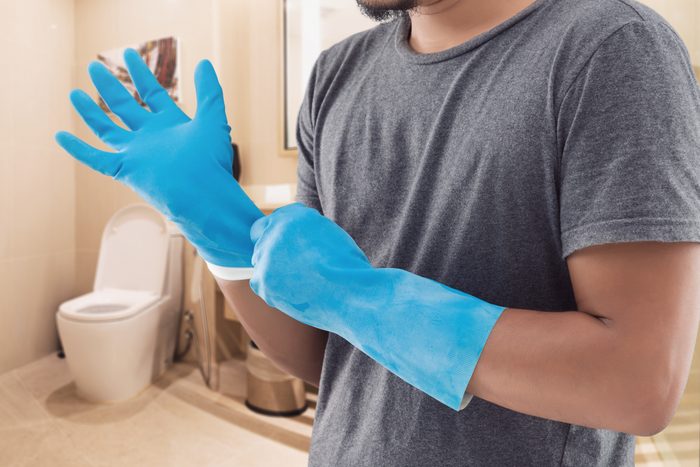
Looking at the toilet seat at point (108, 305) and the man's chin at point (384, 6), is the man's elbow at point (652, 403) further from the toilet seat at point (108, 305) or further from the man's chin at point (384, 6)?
the toilet seat at point (108, 305)

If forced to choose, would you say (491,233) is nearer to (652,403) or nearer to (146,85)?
(652,403)

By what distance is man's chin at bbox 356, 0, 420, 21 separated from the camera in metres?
0.51

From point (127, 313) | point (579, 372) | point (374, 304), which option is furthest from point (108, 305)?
point (579, 372)

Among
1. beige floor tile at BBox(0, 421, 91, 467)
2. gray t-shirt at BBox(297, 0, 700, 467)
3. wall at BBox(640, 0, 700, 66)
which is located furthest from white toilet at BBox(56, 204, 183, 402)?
wall at BBox(640, 0, 700, 66)

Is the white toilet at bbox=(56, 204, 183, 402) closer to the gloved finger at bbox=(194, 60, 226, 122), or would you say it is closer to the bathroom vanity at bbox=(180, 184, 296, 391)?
the bathroom vanity at bbox=(180, 184, 296, 391)

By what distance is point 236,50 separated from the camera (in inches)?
92.0

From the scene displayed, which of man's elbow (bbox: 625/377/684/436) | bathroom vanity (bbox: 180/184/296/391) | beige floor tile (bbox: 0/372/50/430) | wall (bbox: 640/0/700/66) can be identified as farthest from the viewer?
bathroom vanity (bbox: 180/184/296/391)

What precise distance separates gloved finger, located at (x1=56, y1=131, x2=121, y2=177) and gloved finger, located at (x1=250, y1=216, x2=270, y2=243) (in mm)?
168

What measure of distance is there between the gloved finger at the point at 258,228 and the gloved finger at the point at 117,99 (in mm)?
194

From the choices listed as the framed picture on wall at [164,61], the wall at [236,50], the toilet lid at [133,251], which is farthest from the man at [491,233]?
the framed picture on wall at [164,61]

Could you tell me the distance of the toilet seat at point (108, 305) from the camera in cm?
192

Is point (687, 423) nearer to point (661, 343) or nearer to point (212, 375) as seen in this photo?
point (661, 343)

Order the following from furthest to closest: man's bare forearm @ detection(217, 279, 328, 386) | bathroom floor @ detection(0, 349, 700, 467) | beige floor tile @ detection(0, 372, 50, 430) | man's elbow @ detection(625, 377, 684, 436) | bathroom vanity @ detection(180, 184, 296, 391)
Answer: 1. bathroom vanity @ detection(180, 184, 296, 391)
2. beige floor tile @ detection(0, 372, 50, 430)
3. bathroom floor @ detection(0, 349, 700, 467)
4. man's bare forearm @ detection(217, 279, 328, 386)
5. man's elbow @ detection(625, 377, 684, 436)

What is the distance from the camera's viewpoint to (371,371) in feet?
1.73
